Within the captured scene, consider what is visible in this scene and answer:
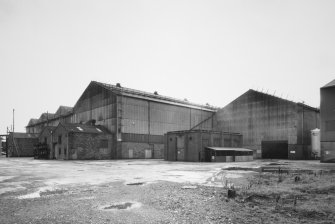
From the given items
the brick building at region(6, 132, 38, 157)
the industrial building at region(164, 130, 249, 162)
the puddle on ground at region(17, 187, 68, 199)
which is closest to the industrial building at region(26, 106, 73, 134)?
the brick building at region(6, 132, 38, 157)

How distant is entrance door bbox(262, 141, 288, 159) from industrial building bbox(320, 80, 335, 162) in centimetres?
1159

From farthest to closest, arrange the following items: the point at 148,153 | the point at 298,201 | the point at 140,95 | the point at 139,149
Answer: the point at 140,95 → the point at 148,153 → the point at 139,149 → the point at 298,201

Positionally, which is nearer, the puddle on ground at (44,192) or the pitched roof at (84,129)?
the puddle on ground at (44,192)

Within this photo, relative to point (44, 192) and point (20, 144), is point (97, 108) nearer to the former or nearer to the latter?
point (20, 144)

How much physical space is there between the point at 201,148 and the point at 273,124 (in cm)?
1555

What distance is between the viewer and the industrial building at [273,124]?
4225 centimetres

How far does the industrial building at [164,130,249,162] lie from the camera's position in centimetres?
3634

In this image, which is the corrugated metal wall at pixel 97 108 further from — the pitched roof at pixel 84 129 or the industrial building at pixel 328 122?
the industrial building at pixel 328 122

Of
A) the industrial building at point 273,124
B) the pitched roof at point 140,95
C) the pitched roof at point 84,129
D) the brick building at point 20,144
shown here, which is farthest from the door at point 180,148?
the brick building at point 20,144

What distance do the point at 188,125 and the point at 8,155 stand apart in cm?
4022

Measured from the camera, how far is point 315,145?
1670 inches

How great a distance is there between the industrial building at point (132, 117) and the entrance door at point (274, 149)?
14.2 metres

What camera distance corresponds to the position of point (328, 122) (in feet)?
104

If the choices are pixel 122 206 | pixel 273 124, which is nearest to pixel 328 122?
pixel 273 124
